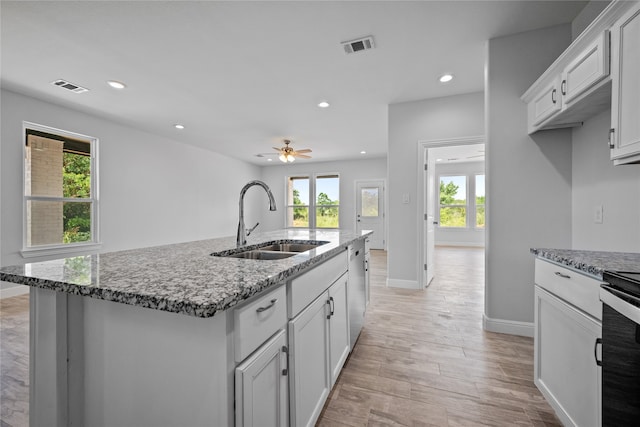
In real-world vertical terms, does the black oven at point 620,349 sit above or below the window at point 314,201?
below

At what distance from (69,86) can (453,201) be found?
8.90 meters

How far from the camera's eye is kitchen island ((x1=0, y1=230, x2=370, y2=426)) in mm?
736

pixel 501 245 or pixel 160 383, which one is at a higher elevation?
pixel 501 245

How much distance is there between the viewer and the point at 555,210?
2283mm

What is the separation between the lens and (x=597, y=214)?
6.26 feet

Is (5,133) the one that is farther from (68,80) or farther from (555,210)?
(555,210)

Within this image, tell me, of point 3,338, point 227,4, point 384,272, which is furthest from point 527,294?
point 3,338

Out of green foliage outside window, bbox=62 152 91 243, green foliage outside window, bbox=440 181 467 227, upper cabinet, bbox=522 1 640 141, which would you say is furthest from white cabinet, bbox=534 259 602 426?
green foliage outside window, bbox=440 181 467 227

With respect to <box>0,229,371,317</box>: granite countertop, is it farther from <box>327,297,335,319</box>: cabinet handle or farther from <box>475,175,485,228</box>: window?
<box>475,175,485,228</box>: window

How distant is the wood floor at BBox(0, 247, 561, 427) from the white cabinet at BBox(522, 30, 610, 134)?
69.9 inches

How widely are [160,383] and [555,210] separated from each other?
292cm

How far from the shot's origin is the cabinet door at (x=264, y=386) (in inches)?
30.4

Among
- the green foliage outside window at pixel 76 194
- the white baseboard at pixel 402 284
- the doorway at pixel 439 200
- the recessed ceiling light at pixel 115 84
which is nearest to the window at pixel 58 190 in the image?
the green foliage outside window at pixel 76 194

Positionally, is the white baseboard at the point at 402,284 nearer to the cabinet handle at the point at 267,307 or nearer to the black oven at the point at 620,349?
the black oven at the point at 620,349
